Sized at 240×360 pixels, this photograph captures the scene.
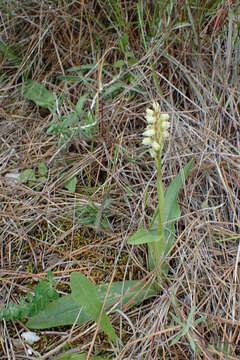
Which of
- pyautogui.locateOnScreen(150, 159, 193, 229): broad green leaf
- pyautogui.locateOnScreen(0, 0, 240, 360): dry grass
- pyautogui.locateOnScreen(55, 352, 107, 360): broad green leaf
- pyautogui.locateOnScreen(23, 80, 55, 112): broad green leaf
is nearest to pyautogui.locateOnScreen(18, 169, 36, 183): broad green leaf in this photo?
pyautogui.locateOnScreen(0, 0, 240, 360): dry grass

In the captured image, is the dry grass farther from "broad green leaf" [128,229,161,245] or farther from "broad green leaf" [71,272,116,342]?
"broad green leaf" [128,229,161,245]

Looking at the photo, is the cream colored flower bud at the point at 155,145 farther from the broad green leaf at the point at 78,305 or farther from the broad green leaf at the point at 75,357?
the broad green leaf at the point at 75,357

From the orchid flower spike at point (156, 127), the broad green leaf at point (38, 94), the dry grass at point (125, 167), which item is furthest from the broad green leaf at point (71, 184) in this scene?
the orchid flower spike at point (156, 127)

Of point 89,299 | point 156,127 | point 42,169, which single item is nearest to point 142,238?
point 89,299

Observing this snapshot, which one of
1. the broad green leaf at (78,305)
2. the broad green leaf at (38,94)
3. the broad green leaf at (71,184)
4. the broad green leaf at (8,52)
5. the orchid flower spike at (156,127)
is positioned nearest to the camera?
the orchid flower spike at (156,127)

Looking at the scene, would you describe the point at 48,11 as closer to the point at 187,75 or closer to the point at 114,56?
the point at 114,56

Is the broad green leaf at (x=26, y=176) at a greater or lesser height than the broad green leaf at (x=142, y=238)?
lesser

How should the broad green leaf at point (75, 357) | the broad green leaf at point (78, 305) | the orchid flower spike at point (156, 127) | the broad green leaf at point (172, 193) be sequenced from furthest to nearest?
the broad green leaf at point (172, 193), the broad green leaf at point (78, 305), the broad green leaf at point (75, 357), the orchid flower spike at point (156, 127)

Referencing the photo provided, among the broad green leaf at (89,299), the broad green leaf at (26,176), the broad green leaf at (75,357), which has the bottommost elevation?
the broad green leaf at (75,357)
